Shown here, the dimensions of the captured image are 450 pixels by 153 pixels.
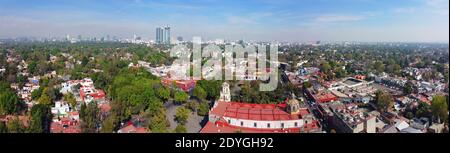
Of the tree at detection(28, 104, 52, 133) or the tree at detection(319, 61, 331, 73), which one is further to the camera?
the tree at detection(319, 61, 331, 73)

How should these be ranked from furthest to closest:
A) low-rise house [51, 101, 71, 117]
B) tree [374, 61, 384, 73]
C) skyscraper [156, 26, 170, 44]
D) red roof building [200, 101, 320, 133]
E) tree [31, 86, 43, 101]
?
1. tree [374, 61, 384, 73]
2. skyscraper [156, 26, 170, 44]
3. tree [31, 86, 43, 101]
4. low-rise house [51, 101, 71, 117]
5. red roof building [200, 101, 320, 133]

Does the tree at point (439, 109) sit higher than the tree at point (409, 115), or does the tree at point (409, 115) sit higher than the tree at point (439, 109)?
the tree at point (439, 109)

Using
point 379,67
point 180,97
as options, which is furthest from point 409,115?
point 379,67

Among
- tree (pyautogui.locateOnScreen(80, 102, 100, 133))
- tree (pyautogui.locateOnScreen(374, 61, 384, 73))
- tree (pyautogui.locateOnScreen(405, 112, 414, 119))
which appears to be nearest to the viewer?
tree (pyautogui.locateOnScreen(80, 102, 100, 133))

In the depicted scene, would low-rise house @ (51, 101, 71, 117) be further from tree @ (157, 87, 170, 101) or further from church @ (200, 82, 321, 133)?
Answer: church @ (200, 82, 321, 133)

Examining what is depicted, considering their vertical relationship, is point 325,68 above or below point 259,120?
above

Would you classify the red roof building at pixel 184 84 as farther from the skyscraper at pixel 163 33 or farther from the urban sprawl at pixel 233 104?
the skyscraper at pixel 163 33

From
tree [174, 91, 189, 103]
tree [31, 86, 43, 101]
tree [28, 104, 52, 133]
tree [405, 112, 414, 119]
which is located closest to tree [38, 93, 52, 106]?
tree [31, 86, 43, 101]

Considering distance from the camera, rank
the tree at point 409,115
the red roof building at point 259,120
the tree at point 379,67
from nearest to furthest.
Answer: the red roof building at point 259,120 < the tree at point 409,115 < the tree at point 379,67

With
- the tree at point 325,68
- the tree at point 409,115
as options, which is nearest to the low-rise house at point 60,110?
the tree at point 409,115

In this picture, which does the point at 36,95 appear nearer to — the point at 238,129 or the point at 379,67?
the point at 238,129
